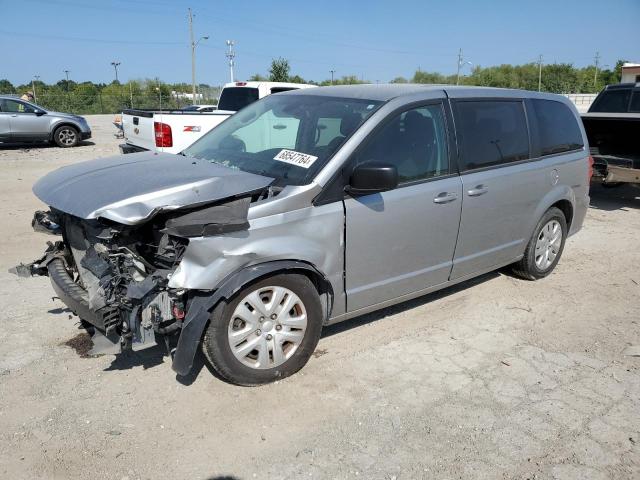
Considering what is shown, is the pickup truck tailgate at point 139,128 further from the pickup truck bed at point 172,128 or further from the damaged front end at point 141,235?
the damaged front end at point 141,235

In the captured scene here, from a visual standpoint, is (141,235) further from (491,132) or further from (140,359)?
(491,132)

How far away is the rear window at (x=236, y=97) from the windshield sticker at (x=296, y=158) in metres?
7.64

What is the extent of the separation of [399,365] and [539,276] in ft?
8.07

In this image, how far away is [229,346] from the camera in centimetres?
329

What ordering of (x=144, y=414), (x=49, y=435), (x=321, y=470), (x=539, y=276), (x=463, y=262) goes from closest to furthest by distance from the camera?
1. (x=321, y=470)
2. (x=49, y=435)
3. (x=144, y=414)
4. (x=463, y=262)
5. (x=539, y=276)

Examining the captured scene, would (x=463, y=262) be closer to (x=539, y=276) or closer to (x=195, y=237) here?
(x=539, y=276)

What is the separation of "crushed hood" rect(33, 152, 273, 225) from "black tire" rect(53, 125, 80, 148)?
14220mm

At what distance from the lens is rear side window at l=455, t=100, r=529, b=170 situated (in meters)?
4.33

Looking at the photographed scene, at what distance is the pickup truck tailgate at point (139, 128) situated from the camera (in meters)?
9.21

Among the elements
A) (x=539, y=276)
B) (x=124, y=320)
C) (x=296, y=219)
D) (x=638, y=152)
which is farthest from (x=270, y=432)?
(x=638, y=152)

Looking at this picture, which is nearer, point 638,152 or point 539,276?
point 539,276

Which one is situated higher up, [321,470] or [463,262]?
[463,262]

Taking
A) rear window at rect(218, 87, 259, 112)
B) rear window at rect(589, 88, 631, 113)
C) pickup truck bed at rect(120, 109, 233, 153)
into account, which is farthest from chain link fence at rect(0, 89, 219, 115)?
rear window at rect(589, 88, 631, 113)

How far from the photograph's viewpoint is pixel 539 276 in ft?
18.1
